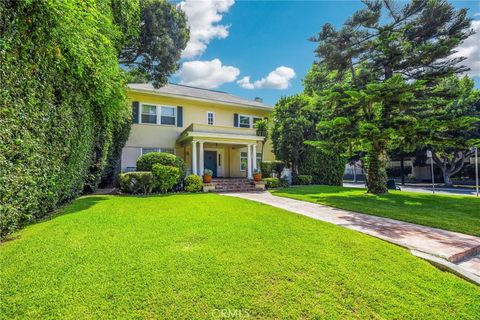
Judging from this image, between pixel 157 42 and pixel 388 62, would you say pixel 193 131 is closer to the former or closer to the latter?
pixel 157 42

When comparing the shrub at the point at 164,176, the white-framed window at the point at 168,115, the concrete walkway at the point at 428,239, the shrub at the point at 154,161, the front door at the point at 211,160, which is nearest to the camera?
the concrete walkway at the point at 428,239

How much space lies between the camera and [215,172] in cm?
1845

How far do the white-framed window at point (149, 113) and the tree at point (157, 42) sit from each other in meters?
1.96

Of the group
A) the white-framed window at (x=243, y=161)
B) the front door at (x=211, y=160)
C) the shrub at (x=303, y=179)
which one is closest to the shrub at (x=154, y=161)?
the front door at (x=211, y=160)

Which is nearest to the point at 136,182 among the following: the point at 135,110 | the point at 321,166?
the point at 135,110

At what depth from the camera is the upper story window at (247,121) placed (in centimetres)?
1911

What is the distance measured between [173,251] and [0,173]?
272cm

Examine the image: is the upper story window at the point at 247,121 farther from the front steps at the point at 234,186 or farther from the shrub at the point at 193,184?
the shrub at the point at 193,184

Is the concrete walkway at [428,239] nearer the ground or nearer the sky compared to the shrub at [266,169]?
nearer the ground

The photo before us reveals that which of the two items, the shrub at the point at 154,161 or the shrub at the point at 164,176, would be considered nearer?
the shrub at the point at 164,176

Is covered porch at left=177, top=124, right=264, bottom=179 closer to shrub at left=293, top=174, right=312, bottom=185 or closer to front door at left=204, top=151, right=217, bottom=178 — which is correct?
front door at left=204, top=151, right=217, bottom=178

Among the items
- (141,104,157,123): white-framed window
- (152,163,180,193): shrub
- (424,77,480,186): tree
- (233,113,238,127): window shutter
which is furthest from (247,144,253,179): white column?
(424,77,480,186): tree

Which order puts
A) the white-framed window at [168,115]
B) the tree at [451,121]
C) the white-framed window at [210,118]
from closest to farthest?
the tree at [451,121] → the white-framed window at [168,115] → the white-framed window at [210,118]

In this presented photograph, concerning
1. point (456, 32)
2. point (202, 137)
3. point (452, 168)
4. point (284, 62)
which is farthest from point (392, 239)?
point (452, 168)
